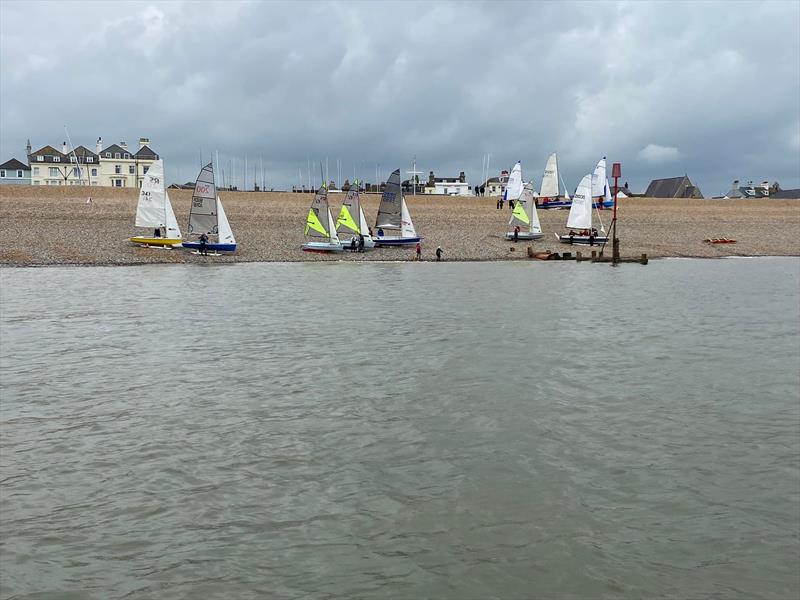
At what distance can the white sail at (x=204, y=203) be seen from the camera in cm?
5377

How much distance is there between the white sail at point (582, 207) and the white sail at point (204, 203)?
112 ft

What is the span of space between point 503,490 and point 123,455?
5.75 metres

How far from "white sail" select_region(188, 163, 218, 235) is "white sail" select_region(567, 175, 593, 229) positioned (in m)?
34.3

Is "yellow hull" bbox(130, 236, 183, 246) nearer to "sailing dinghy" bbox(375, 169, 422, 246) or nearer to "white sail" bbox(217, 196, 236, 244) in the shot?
"white sail" bbox(217, 196, 236, 244)

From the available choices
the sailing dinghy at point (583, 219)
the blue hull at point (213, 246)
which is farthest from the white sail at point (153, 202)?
the sailing dinghy at point (583, 219)

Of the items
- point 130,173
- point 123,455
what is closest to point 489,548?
point 123,455

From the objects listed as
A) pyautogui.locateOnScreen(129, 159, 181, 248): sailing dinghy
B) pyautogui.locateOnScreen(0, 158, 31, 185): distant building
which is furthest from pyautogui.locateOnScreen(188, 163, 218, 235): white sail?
pyautogui.locateOnScreen(0, 158, 31, 185): distant building

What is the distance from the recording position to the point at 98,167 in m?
121

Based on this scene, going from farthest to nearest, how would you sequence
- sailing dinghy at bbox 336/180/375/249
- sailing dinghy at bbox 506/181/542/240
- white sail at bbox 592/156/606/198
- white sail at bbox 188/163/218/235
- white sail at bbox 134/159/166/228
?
white sail at bbox 592/156/606/198, sailing dinghy at bbox 506/181/542/240, sailing dinghy at bbox 336/180/375/249, white sail at bbox 134/159/166/228, white sail at bbox 188/163/218/235

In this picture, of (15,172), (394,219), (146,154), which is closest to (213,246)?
(394,219)

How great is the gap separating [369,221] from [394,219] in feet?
55.9

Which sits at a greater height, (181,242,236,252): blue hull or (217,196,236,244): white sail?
(217,196,236,244): white sail

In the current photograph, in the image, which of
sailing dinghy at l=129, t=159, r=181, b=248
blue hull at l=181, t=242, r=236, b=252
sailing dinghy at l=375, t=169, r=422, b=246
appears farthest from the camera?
sailing dinghy at l=375, t=169, r=422, b=246

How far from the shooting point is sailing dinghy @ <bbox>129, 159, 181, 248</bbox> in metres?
54.2
